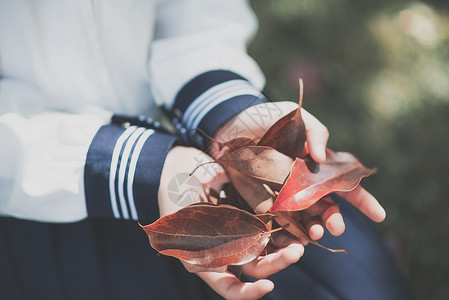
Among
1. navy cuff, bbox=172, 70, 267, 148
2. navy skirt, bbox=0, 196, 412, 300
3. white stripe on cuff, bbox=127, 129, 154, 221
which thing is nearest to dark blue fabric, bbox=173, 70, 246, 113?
navy cuff, bbox=172, 70, 267, 148

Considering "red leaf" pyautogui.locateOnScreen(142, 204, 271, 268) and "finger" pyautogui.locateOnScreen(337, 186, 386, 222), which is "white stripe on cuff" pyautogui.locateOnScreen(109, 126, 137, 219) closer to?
"red leaf" pyautogui.locateOnScreen(142, 204, 271, 268)

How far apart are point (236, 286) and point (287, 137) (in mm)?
199

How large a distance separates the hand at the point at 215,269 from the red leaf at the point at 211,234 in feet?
0.08

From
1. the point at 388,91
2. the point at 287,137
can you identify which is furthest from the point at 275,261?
the point at 388,91

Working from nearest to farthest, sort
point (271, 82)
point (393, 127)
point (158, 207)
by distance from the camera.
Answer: point (158, 207)
point (393, 127)
point (271, 82)

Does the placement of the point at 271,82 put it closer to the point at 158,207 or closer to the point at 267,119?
the point at 267,119

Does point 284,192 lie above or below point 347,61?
above

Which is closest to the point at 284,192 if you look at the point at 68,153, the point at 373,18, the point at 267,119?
the point at 267,119

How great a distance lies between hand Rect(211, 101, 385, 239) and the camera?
45 centimetres

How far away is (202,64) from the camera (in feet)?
2.06

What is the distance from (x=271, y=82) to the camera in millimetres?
1224

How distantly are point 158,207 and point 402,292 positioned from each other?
16.6 inches

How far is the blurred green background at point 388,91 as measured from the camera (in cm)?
96

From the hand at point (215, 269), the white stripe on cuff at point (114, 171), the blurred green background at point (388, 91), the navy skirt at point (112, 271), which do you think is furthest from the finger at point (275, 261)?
the blurred green background at point (388, 91)
